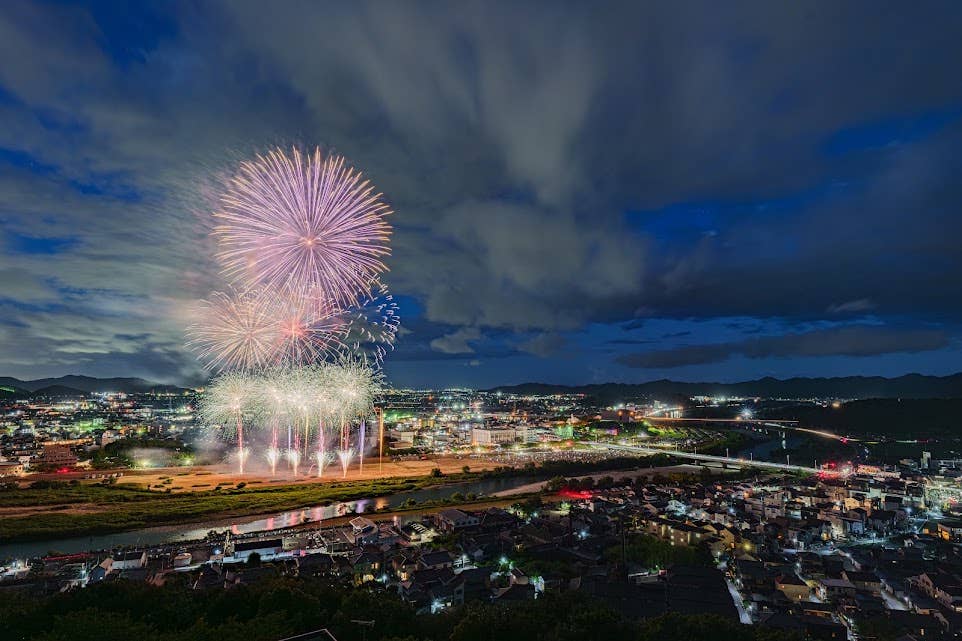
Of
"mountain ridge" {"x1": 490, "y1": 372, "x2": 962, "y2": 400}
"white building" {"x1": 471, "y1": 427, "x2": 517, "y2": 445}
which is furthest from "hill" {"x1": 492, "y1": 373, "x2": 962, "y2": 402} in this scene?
"white building" {"x1": 471, "y1": 427, "x2": 517, "y2": 445}

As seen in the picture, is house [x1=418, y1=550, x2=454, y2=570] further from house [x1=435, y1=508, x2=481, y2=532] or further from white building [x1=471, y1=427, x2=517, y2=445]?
white building [x1=471, y1=427, x2=517, y2=445]

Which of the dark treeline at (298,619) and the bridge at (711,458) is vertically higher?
the dark treeline at (298,619)

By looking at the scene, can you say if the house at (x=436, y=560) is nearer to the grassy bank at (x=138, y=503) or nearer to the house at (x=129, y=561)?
the house at (x=129, y=561)

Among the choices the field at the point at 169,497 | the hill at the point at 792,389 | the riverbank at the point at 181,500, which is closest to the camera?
the riverbank at the point at 181,500

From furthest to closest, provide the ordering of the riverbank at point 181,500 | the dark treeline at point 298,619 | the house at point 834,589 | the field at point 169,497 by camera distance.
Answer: the field at point 169,497, the riverbank at point 181,500, the house at point 834,589, the dark treeline at point 298,619

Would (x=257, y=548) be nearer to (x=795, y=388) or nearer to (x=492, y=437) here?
(x=492, y=437)

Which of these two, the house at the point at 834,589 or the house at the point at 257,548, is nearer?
the house at the point at 834,589

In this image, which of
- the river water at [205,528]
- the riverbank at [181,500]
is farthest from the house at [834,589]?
A: the river water at [205,528]
